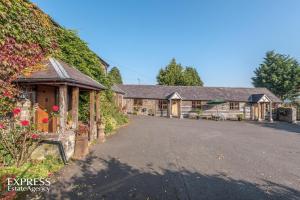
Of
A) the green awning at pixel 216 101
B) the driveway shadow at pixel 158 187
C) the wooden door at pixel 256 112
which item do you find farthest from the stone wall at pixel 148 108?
the driveway shadow at pixel 158 187

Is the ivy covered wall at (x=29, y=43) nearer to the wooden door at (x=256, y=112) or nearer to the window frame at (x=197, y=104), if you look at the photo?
the window frame at (x=197, y=104)

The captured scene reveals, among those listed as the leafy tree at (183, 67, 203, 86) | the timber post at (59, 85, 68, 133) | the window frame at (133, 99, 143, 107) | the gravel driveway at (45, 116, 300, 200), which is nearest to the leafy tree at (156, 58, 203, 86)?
the leafy tree at (183, 67, 203, 86)

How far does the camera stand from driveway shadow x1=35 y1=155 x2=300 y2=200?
5070 millimetres

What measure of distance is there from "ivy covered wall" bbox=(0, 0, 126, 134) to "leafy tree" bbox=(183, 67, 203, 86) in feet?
115

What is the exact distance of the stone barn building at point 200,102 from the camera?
27.9 meters

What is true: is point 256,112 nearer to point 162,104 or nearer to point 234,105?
point 234,105

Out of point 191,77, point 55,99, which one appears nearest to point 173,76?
point 191,77

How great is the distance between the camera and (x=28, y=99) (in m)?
9.11

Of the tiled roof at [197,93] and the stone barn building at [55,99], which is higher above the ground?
the tiled roof at [197,93]

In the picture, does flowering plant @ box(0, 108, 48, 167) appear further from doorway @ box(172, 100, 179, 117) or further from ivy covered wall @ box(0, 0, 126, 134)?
doorway @ box(172, 100, 179, 117)

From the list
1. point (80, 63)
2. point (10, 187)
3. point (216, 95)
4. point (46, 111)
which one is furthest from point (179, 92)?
point (10, 187)

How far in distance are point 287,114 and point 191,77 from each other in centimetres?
2378

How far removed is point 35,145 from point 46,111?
3581 millimetres

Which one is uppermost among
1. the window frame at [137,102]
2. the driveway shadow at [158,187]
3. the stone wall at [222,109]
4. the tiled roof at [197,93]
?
the tiled roof at [197,93]
